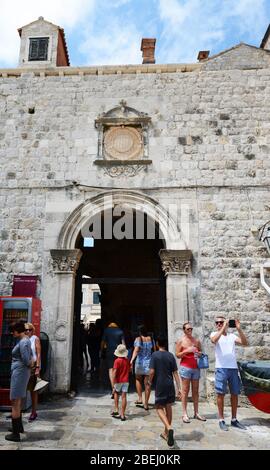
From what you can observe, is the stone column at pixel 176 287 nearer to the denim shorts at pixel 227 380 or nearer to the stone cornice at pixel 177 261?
the stone cornice at pixel 177 261

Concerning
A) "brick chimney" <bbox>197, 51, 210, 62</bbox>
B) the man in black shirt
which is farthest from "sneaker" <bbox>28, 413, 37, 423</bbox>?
"brick chimney" <bbox>197, 51, 210, 62</bbox>

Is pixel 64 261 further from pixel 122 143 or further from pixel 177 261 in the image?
pixel 122 143

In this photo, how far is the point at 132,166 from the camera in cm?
786

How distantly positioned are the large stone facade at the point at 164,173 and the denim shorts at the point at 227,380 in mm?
1751

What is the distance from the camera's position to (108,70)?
8.51 meters

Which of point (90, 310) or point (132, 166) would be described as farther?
point (90, 310)

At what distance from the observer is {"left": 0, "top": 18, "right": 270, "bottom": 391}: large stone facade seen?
705 cm

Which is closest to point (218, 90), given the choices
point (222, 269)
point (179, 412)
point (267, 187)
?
point (267, 187)

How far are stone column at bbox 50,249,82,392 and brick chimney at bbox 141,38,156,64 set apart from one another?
223 inches

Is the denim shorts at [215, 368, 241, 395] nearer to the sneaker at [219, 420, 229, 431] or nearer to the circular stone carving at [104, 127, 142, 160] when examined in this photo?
the sneaker at [219, 420, 229, 431]

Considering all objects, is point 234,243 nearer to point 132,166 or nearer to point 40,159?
point 132,166

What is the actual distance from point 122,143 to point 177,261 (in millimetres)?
3053

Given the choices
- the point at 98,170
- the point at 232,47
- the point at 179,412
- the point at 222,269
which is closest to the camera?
the point at 179,412
